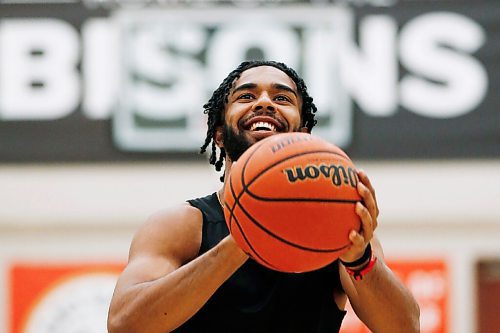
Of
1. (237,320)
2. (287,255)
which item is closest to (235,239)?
(287,255)

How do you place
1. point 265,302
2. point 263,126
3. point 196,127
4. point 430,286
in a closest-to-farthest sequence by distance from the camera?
1. point 265,302
2. point 263,126
3. point 430,286
4. point 196,127

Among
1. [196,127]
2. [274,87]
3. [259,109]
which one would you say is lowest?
[259,109]

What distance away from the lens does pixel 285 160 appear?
10.9 ft

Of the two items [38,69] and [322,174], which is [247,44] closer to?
[38,69]

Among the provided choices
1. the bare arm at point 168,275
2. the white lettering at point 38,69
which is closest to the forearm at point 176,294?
the bare arm at point 168,275

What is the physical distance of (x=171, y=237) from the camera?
3791 millimetres

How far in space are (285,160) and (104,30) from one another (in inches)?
242

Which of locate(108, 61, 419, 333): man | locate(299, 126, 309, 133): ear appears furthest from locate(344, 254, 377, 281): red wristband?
locate(299, 126, 309, 133): ear

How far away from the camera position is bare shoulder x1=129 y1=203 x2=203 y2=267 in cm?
377

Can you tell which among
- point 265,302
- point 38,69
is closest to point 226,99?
point 265,302

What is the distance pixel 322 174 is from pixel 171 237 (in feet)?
2.40

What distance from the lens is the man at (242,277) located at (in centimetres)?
341

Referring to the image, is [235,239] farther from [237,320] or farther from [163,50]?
[163,50]

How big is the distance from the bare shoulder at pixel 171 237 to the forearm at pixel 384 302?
1.91 feet
